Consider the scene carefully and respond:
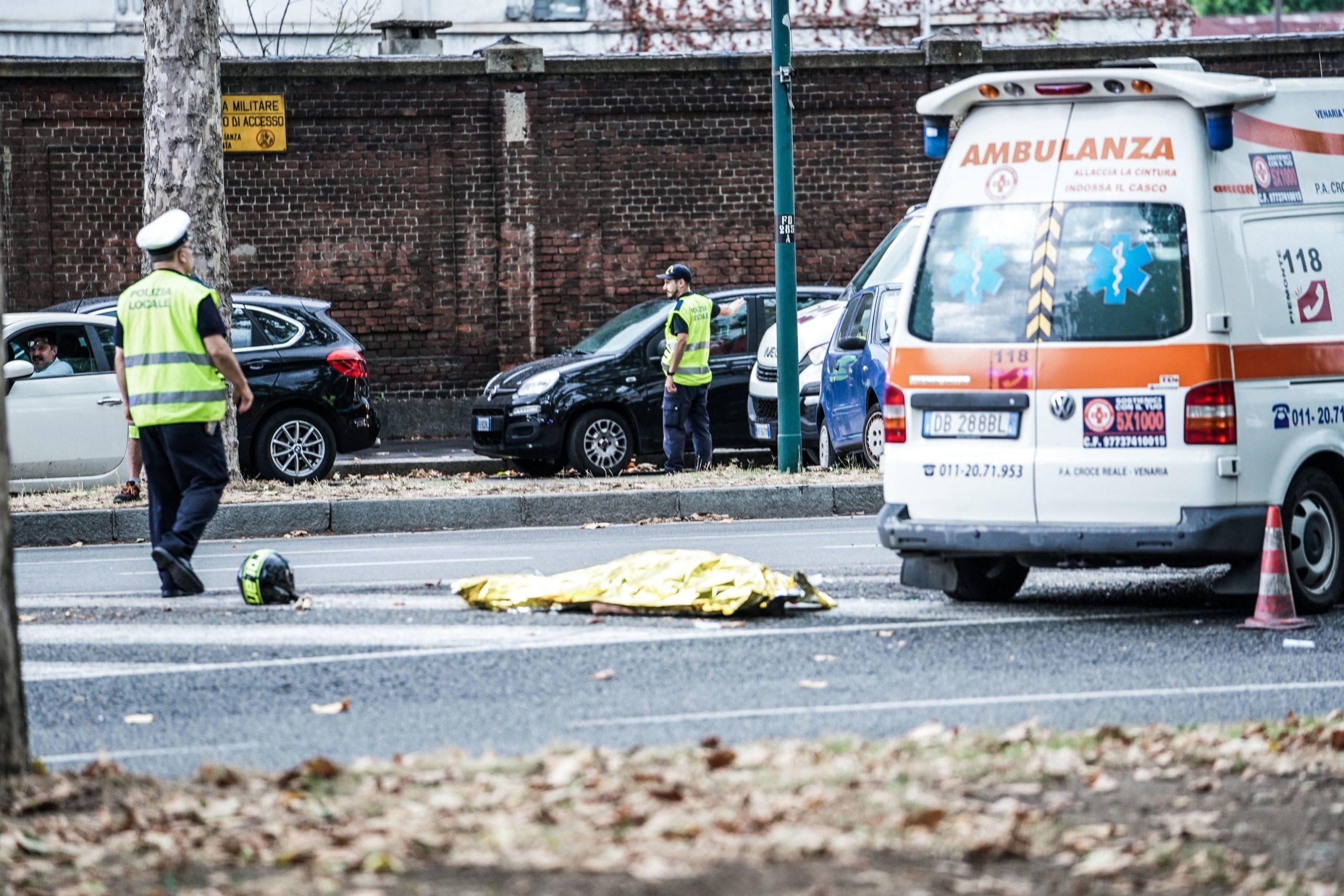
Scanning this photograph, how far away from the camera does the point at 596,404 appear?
18094 millimetres

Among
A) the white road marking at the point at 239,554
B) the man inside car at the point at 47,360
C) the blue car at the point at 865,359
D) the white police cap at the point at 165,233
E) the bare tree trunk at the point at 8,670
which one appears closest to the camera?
the bare tree trunk at the point at 8,670

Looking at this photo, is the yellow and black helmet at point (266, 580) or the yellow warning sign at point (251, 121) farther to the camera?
the yellow warning sign at point (251, 121)

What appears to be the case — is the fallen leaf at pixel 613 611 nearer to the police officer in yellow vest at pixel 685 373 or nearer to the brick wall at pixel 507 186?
the police officer in yellow vest at pixel 685 373

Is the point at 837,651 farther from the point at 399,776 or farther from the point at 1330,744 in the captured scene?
the point at 399,776

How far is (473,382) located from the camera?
79.0 ft

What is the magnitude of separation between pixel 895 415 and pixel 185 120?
28.4 feet

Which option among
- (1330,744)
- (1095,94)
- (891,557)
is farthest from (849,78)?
(1330,744)

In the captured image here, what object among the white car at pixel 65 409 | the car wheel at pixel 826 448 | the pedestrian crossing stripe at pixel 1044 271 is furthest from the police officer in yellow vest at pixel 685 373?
the pedestrian crossing stripe at pixel 1044 271

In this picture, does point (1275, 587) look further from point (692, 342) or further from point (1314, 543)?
point (692, 342)

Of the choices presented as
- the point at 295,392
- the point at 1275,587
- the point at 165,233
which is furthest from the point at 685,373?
the point at 1275,587

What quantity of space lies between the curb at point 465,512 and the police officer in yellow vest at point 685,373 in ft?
6.84

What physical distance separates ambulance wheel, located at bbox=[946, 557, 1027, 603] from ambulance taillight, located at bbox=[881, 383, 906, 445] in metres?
0.81

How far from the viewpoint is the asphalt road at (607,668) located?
664 centimetres

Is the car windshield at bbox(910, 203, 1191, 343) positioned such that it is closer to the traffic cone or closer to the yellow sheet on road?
the traffic cone
